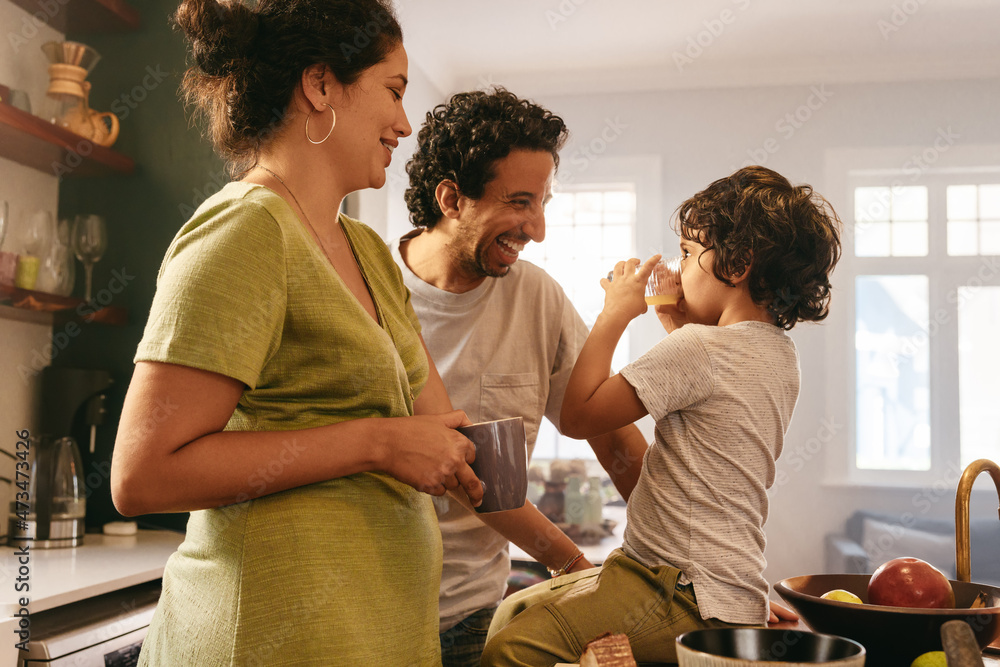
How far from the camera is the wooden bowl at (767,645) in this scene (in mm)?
672

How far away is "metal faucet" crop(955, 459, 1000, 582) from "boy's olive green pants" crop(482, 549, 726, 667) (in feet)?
1.12

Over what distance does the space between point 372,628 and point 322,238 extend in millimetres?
404

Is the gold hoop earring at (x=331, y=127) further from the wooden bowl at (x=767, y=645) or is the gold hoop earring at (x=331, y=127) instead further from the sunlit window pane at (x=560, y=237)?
the sunlit window pane at (x=560, y=237)

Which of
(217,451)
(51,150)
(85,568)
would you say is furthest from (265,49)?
(51,150)

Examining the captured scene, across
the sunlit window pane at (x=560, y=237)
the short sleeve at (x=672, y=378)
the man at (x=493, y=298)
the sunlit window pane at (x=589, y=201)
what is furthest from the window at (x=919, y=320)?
the short sleeve at (x=672, y=378)

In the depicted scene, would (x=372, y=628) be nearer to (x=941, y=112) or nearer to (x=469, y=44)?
(x=469, y=44)

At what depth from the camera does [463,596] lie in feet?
4.54

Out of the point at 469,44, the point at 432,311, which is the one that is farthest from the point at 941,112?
the point at 432,311

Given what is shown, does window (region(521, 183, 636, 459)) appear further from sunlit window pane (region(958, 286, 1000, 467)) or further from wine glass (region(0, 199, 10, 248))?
wine glass (region(0, 199, 10, 248))

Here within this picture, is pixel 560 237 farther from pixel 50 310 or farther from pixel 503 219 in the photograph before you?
pixel 503 219

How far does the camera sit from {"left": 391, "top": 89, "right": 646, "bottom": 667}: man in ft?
4.78

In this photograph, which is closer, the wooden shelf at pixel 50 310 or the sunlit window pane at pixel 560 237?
the wooden shelf at pixel 50 310

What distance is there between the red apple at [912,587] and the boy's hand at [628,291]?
49 centimetres

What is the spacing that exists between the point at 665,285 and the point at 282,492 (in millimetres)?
765
